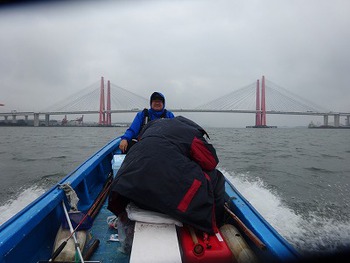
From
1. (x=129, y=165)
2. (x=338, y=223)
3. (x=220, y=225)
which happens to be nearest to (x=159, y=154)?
(x=129, y=165)

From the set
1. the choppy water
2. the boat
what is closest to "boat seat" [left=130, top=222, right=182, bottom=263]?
the boat

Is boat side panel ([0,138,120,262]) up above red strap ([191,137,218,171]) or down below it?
below

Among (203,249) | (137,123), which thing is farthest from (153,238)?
(137,123)

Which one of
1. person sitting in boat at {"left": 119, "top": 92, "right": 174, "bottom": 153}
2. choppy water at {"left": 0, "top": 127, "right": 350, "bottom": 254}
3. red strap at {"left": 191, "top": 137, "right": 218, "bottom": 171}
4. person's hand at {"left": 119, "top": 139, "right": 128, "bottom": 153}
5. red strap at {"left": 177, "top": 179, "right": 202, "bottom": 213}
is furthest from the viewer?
choppy water at {"left": 0, "top": 127, "right": 350, "bottom": 254}

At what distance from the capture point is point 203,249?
133cm

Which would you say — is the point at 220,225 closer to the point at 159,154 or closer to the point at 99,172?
the point at 159,154

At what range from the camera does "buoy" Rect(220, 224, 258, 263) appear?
140 cm

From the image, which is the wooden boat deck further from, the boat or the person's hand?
the person's hand

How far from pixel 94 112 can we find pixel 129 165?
37.4 metres

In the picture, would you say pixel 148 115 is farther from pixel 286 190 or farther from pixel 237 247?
pixel 286 190

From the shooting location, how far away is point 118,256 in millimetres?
1715

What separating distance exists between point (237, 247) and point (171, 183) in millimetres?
533

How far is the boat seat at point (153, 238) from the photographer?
4.10ft

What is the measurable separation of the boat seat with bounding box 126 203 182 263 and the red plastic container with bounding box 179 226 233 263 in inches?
2.9
